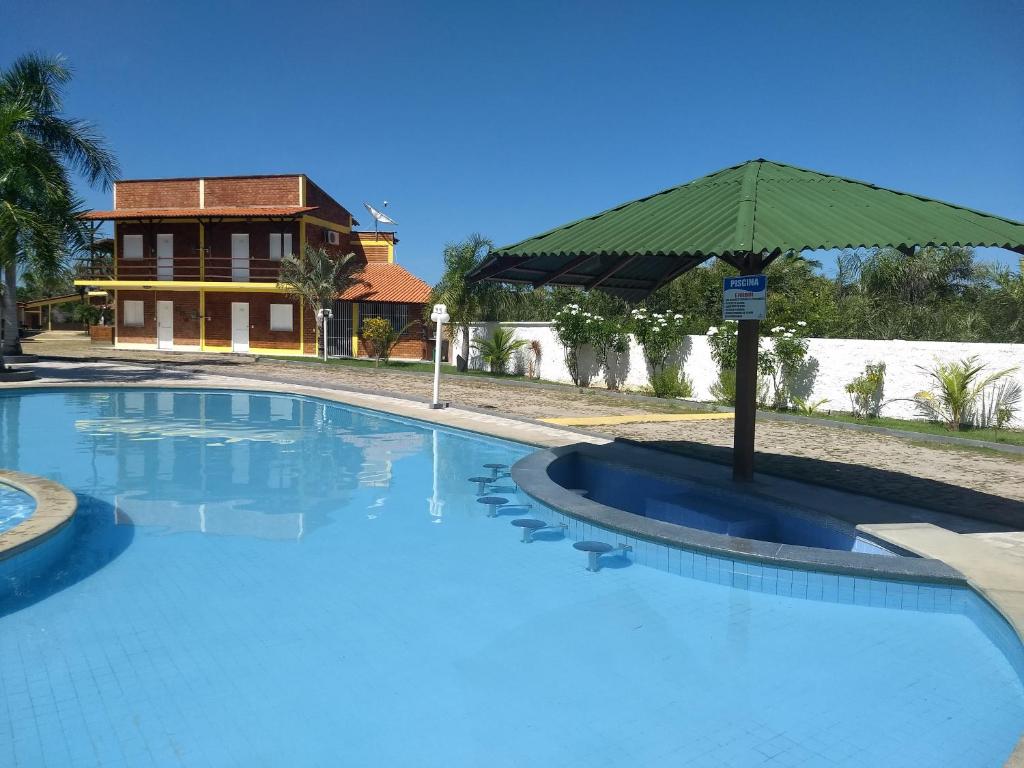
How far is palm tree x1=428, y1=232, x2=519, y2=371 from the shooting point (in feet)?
78.6

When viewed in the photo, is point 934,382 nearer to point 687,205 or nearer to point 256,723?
point 687,205

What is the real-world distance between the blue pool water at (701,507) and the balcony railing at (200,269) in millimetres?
23901

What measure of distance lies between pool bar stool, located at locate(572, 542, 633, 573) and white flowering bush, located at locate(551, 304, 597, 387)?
13.1 meters

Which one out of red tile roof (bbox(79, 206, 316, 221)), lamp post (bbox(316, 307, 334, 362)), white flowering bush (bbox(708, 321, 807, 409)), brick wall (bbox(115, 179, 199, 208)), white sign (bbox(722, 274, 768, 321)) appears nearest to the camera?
white sign (bbox(722, 274, 768, 321))

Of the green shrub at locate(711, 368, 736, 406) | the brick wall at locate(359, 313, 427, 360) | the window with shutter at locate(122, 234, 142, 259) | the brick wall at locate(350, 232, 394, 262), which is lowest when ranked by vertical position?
the green shrub at locate(711, 368, 736, 406)

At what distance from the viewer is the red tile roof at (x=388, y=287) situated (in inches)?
1179

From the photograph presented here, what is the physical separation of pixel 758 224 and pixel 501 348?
55.2 feet

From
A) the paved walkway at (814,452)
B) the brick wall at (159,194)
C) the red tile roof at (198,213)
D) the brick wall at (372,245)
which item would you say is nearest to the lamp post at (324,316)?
the red tile roof at (198,213)

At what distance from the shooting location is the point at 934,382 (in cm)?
1347

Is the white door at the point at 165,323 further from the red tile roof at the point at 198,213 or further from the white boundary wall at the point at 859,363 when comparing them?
the white boundary wall at the point at 859,363

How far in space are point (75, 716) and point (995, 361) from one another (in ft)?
47.0

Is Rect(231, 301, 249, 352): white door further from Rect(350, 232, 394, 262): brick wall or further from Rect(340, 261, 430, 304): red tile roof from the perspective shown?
Rect(350, 232, 394, 262): brick wall

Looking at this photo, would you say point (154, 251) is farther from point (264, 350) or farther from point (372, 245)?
point (372, 245)

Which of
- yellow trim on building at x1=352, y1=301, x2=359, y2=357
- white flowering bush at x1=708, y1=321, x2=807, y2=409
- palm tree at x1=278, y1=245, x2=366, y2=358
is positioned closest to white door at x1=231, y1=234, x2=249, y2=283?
palm tree at x1=278, y1=245, x2=366, y2=358
